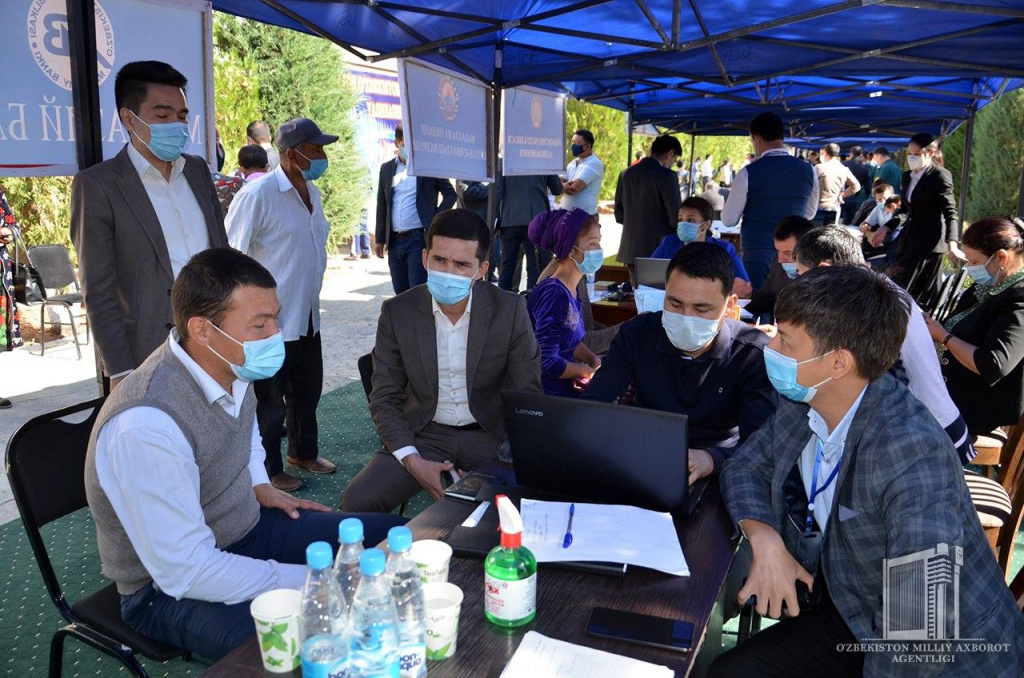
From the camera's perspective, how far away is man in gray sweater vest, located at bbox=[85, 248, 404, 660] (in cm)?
149

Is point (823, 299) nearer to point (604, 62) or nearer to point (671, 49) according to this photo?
point (671, 49)

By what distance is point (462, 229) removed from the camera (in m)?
2.59

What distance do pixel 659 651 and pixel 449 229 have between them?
1704mm

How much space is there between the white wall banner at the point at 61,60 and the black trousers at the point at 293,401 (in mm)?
1077

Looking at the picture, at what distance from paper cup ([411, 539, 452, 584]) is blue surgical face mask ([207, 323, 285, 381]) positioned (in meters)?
0.71

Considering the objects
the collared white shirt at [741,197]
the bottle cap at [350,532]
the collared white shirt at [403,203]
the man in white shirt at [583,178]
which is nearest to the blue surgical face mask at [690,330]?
the bottle cap at [350,532]

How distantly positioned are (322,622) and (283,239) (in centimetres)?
266

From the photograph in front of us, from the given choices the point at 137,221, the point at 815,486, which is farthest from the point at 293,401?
the point at 815,486

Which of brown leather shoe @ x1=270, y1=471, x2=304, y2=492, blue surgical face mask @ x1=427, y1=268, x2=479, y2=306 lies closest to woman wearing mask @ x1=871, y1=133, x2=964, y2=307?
blue surgical face mask @ x1=427, y1=268, x2=479, y2=306

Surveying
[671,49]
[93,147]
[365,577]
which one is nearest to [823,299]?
[365,577]

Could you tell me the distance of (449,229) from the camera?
8.47 ft

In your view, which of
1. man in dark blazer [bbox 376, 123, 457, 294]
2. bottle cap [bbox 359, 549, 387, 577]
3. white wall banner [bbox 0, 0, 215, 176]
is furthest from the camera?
man in dark blazer [bbox 376, 123, 457, 294]

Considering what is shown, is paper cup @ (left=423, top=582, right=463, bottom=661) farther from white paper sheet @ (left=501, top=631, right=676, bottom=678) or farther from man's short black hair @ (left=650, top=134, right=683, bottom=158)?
man's short black hair @ (left=650, top=134, right=683, bottom=158)

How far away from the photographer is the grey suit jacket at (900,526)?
140 centimetres
